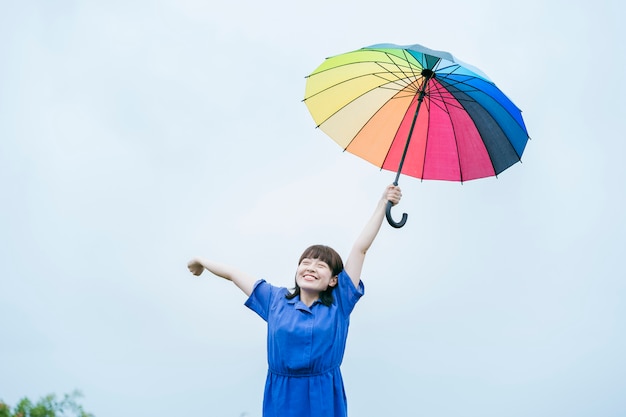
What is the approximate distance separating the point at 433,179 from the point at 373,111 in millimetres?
719

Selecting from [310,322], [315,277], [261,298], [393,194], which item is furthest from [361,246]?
[261,298]

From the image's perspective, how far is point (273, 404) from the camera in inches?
171

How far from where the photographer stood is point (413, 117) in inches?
217

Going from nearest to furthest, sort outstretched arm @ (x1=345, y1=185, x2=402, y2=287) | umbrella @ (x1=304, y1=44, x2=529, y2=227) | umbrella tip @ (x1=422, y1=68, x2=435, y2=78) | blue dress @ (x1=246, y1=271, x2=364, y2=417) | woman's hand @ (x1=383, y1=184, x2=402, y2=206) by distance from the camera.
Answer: blue dress @ (x1=246, y1=271, x2=364, y2=417) < outstretched arm @ (x1=345, y1=185, x2=402, y2=287) < woman's hand @ (x1=383, y1=184, x2=402, y2=206) < umbrella tip @ (x1=422, y1=68, x2=435, y2=78) < umbrella @ (x1=304, y1=44, x2=529, y2=227)

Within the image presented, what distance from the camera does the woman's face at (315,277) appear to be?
4492 mm

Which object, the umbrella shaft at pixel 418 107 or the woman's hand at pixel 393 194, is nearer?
the woman's hand at pixel 393 194

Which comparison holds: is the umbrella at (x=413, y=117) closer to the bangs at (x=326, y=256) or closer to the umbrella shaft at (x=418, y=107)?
the umbrella shaft at (x=418, y=107)

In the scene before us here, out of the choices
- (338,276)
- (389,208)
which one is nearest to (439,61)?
(389,208)

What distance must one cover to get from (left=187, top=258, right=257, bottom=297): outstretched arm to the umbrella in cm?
147

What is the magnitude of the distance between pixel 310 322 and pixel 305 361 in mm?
236

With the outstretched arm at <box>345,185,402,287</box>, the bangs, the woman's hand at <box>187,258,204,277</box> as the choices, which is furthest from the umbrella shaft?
the woman's hand at <box>187,258,204,277</box>

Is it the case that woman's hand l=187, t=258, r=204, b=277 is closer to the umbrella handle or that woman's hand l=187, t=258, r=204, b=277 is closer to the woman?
the woman

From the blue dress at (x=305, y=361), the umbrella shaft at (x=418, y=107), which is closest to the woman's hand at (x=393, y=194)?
the umbrella shaft at (x=418, y=107)

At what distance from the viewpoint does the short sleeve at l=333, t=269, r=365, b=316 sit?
452cm
